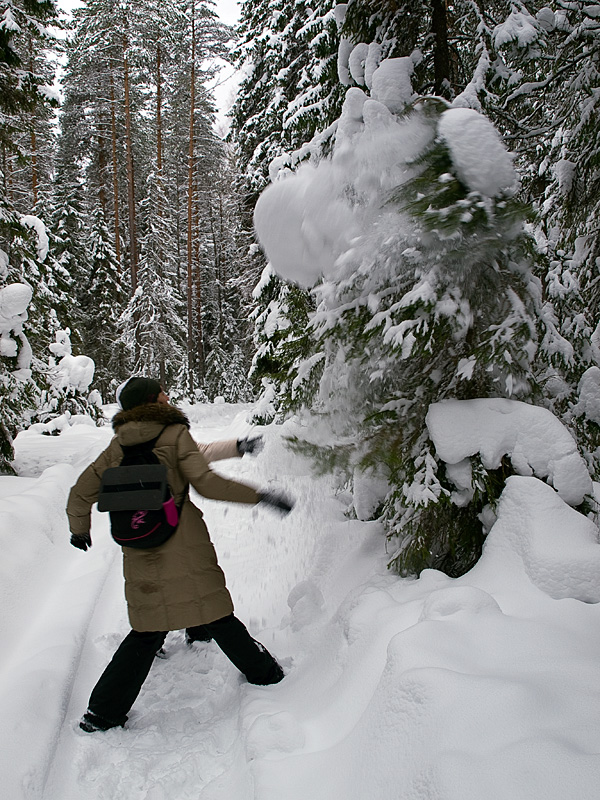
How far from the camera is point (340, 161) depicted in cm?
343

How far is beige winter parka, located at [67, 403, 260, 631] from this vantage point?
3053mm

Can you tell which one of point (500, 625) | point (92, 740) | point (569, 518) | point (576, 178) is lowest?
point (92, 740)

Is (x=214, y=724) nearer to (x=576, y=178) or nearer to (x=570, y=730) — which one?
(x=570, y=730)

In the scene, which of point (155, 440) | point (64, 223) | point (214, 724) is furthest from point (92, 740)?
point (64, 223)

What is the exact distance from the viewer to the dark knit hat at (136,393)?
3166 mm

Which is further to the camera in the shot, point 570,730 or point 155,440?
point 155,440

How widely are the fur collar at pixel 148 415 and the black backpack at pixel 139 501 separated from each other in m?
0.21

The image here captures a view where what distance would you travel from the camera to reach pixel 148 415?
10.1ft

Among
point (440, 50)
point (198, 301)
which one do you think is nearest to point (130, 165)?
point (198, 301)

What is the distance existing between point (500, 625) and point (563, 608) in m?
0.35

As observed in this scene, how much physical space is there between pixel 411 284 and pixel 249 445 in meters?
1.57

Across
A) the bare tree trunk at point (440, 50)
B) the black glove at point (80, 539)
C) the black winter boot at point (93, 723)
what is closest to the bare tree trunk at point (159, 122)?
the bare tree trunk at point (440, 50)

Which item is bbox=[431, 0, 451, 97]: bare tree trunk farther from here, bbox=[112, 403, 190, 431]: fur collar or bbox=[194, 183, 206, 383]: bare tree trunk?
bbox=[194, 183, 206, 383]: bare tree trunk

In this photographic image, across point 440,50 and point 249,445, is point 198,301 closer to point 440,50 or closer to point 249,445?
point 440,50
